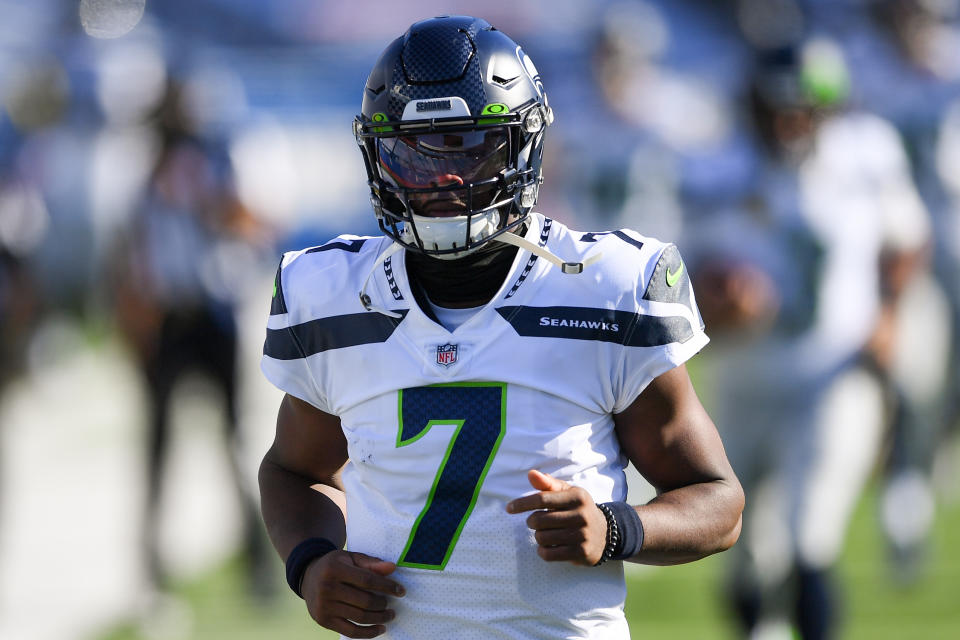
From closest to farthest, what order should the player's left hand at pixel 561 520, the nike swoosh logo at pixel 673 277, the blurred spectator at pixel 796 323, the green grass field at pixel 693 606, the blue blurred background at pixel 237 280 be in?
the player's left hand at pixel 561 520 → the nike swoosh logo at pixel 673 277 → the blurred spectator at pixel 796 323 → the blue blurred background at pixel 237 280 → the green grass field at pixel 693 606

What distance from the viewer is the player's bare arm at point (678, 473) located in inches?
91.0

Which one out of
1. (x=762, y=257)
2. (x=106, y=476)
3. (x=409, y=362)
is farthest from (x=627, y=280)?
(x=106, y=476)

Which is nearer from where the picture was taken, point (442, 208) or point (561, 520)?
point (561, 520)

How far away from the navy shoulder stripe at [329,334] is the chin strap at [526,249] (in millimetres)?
13

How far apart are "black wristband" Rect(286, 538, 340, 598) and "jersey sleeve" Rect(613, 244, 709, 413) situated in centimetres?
55

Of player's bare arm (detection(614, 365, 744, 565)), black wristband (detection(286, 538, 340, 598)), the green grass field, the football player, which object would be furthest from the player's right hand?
the green grass field

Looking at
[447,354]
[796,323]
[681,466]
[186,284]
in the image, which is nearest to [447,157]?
[447,354]

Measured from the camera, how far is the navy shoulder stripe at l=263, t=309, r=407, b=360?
2.43 m

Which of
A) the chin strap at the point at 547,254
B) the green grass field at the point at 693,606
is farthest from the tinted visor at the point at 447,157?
the green grass field at the point at 693,606

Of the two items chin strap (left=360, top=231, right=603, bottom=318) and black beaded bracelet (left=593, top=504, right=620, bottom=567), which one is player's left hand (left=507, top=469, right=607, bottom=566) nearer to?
black beaded bracelet (left=593, top=504, right=620, bottom=567)

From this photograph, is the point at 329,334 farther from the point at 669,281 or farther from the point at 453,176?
the point at 669,281

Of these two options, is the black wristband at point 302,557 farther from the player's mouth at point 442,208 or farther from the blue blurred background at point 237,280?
the blue blurred background at point 237,280

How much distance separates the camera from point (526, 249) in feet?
7.98

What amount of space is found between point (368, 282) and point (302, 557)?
0.47 m
